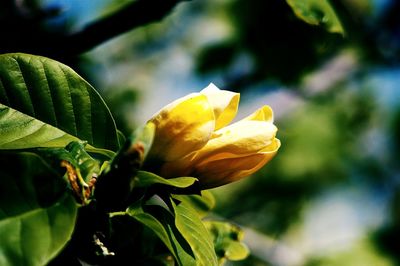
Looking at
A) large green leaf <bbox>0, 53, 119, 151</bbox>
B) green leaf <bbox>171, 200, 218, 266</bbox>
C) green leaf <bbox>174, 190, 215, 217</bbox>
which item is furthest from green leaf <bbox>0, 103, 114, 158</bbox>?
green leaf <bbox>174, 190, 215, 217</bbox>

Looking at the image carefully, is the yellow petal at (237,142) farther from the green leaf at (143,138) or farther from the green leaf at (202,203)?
the green leaf at (202,203)

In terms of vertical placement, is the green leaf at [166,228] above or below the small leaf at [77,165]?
below

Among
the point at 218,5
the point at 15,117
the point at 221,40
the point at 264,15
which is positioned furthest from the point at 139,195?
the point at 218,5

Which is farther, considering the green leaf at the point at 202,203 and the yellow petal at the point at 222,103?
the green leaf at the point at 202,203

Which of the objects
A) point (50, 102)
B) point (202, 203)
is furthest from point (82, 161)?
point (202, 203)

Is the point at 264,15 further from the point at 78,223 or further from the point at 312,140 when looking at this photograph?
the point at 312,140

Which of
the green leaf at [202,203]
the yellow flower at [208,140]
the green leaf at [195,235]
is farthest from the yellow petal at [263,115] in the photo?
the green leaf at [202,203]
